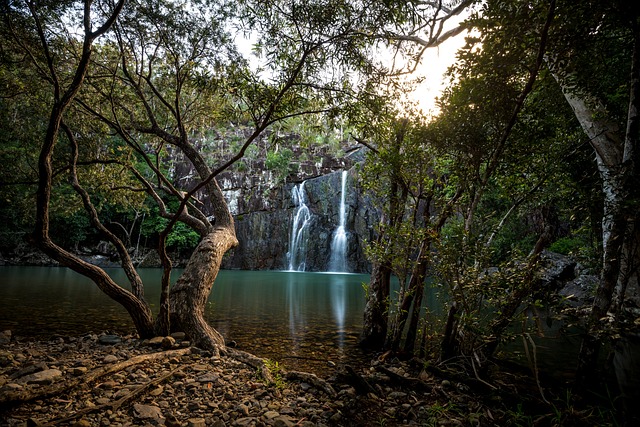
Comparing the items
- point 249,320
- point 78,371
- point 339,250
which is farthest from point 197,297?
point 339,250

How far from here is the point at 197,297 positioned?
5.70 meters

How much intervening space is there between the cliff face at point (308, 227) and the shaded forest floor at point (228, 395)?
3002cm

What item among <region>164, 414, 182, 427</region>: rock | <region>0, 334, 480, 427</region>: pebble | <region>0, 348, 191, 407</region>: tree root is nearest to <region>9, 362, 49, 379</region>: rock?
<region>0, 334, 480, 427</region>: pebble

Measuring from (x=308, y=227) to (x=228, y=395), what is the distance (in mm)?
31938

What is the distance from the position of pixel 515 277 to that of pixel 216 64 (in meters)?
6.47

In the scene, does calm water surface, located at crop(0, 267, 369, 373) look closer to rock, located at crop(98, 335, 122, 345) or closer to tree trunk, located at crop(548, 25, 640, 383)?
rock, located at crop(98, 335, 122, 345)

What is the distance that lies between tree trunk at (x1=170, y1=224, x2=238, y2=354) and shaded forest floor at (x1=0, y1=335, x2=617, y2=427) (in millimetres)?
393

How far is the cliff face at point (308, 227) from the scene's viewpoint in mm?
34844

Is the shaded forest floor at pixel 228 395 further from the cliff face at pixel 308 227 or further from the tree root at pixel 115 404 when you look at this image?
the cliff face at pixel 308 227

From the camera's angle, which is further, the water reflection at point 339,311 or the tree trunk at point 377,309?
the water reflection at point 339,311

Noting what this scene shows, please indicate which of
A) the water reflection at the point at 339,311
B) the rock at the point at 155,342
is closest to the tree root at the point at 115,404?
→ the rock at the point at 155,342

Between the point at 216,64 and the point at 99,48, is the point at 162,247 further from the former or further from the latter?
the point at 99,48

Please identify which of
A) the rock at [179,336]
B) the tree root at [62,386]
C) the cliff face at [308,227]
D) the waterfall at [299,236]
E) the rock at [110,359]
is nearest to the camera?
the tree root at [62,386]

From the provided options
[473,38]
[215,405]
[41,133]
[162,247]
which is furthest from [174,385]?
[41,133]
